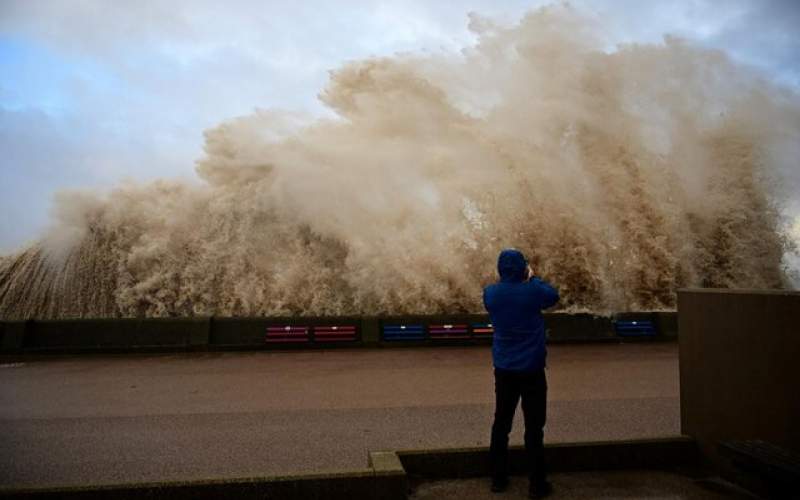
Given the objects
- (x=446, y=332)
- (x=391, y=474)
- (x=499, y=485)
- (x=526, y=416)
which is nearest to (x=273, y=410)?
(x=391, y=474)

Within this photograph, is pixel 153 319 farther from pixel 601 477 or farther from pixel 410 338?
pixel 601 477

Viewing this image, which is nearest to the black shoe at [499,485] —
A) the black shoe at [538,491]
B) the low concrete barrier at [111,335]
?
the black shoe at [538,491]

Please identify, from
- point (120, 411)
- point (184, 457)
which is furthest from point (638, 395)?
point (120, 411)

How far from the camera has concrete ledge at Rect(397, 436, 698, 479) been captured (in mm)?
4230

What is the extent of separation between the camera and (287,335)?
39.4 feet

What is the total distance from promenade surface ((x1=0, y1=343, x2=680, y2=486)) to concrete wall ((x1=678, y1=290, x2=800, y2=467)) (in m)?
0.99

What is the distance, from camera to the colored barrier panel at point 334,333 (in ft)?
39.6

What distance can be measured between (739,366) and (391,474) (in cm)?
259

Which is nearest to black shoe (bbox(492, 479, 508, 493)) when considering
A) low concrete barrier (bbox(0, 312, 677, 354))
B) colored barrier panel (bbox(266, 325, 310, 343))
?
low concrete barrier (bbox(0, 312, 677, 354))

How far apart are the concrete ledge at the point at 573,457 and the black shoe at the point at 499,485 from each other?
27cm

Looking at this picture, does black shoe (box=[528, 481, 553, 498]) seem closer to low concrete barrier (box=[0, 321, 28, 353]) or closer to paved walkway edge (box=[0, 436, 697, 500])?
paved walkway edge (box=[0, 436, 697, 500])

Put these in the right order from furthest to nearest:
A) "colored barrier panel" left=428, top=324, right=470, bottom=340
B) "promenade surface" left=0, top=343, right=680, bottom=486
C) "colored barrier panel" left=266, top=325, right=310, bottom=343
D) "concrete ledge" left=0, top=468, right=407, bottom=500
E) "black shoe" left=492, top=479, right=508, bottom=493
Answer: "colored barrier panel" left=428, top=324, right=470, bottom=340 < "colored barrier panel" left=266, top=325, right=310, bottom=343 < "promenade surface" left=0, top=343, right=680, bottom=486 < "black shoe" left=492, top=479, right=508, bottom=493 < "concrete ledge" left=0, top=468, right=407, bottom=500

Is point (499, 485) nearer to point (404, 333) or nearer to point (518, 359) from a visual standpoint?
point (518, 359)

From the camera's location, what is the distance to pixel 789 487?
310cm
